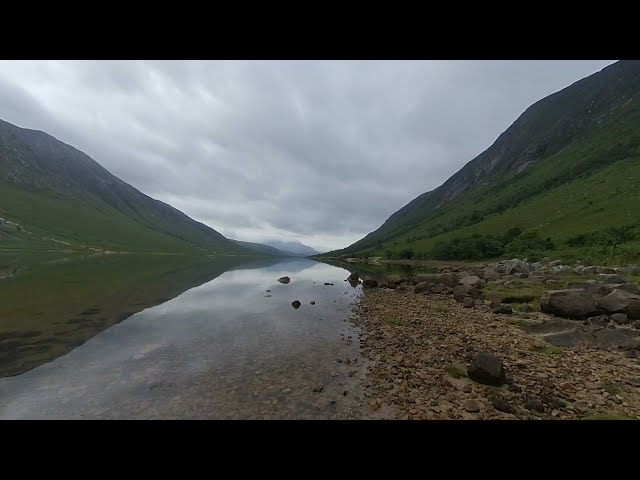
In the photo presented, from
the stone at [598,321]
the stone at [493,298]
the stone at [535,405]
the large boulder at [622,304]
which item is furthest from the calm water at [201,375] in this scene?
the large boulder at [622,304]

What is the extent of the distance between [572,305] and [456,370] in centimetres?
1300

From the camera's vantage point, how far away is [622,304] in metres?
20.3

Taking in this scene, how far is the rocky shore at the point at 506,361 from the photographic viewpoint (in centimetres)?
1129

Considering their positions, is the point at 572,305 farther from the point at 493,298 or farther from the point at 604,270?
the point at 604,270

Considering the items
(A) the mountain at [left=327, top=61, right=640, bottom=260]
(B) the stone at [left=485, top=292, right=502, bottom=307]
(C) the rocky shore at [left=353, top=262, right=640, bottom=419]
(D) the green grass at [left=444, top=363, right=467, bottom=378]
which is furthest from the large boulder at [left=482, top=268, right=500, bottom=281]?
(D) the green grass at [left=444, top=363, right=467, bottom=378]

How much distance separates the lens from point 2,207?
587 ft

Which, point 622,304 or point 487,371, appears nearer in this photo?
point 487,371

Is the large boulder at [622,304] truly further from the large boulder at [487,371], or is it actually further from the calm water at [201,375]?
the calm water at [201,375]

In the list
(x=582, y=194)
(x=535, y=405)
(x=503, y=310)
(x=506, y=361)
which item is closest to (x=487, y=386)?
(x=535, y=405)

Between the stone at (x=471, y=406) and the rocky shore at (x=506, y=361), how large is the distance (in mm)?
35
